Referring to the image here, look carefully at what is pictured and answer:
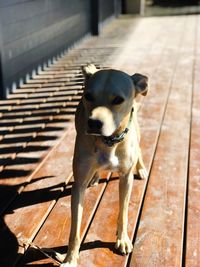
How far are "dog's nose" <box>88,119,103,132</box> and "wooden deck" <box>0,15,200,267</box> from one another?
861mm

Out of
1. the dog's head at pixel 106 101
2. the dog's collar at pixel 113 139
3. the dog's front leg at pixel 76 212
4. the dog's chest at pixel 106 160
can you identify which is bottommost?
the dog's front leg at pixel 76 212

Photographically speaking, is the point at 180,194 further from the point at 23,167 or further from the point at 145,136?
the point at 23,167

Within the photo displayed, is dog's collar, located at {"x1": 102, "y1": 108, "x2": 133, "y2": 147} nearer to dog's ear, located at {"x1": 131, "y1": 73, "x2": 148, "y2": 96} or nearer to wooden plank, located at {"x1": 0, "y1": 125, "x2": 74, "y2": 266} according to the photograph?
dog's ear, located at {"x1": 131, "y1": 73, "x2": 148, "y2": 96}

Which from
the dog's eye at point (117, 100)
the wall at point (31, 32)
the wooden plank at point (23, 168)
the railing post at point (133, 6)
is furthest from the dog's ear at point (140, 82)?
the railing post at point (133, 6)

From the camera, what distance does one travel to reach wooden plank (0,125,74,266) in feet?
8.16

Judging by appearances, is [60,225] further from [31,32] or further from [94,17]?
[94,17]

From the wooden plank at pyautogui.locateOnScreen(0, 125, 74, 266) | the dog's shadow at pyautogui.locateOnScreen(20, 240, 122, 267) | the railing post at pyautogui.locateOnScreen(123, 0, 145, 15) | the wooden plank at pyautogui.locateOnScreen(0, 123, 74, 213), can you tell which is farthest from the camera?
the railing post at pyautogui.locateOnScreen(123, 0, 145, 15)

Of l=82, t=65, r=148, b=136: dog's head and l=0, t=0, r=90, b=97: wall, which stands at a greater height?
l=82, t=65, r=148, b=136: dog's head

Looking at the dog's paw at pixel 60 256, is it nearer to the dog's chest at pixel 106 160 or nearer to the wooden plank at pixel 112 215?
the wooden plank at pixel 112 215

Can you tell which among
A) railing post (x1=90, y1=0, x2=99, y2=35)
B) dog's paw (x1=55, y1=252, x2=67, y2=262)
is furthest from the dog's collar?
railing post (x1=90, y1=0, x2=99, y2=35)

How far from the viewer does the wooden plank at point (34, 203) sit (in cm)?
249

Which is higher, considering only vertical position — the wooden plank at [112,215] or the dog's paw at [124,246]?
the dog's paw at [124,246]

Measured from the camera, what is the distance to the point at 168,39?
31.4 feet

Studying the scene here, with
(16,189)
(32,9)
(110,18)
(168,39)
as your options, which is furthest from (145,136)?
(110,18)
